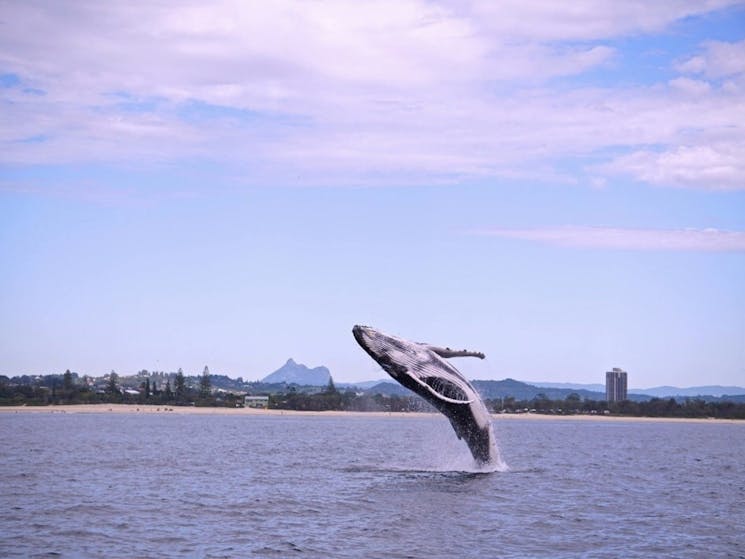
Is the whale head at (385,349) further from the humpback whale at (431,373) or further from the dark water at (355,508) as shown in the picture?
the dark water at (355,508)

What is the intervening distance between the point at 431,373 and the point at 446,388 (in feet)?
3.94

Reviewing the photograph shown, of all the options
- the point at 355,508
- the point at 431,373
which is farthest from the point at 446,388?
the point at 355,508

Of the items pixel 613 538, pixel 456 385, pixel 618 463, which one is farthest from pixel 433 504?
pixel 618 463

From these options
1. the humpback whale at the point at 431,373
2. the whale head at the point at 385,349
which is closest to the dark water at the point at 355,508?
the humpback whale at the point at 431,373

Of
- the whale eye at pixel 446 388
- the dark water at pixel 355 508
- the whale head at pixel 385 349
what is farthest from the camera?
the whale eye at pixel 446 388

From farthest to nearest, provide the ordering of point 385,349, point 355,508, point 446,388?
point 446,388, point 355,508, point 385,349

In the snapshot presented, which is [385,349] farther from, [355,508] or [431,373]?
[355,508]

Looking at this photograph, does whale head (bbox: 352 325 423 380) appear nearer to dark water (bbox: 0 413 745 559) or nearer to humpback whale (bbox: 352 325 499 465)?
humpback whale (bbox: 352 325 499 465)

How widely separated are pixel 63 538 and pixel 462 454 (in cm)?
2671

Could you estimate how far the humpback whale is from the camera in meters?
34.4

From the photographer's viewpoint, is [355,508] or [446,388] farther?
[446,388]

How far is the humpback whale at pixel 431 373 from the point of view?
3444cm

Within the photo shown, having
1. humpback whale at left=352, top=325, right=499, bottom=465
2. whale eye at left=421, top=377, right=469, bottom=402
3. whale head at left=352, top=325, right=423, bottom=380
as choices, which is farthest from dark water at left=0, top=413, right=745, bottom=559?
whale head at left=352, top=325, right=423, bottom=380

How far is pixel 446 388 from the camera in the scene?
120ft
